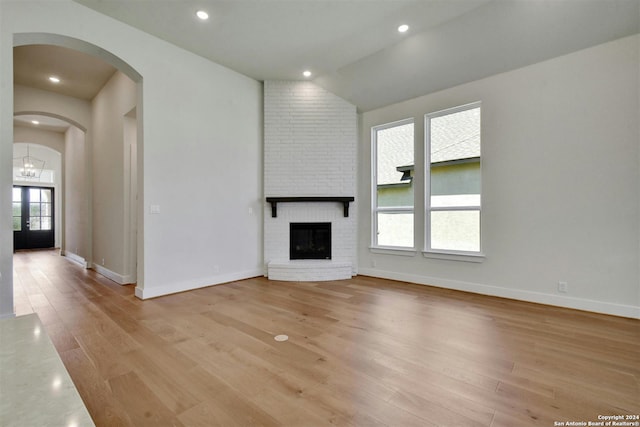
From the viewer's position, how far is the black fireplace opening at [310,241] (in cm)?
537

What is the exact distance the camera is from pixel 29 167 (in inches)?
348

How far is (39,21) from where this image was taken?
296cm

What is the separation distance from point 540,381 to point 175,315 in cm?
332

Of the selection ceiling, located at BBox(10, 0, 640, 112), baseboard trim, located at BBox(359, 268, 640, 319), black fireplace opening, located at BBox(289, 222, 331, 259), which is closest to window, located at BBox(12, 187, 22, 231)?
ceiling, located at BBox(10, 0, 640, 112)

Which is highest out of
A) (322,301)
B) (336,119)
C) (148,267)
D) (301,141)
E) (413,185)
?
(336,119)

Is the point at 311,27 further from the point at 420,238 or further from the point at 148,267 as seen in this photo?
the point at 148,267

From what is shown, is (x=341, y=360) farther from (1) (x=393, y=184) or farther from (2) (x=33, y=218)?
(2) (x=33, y=218)

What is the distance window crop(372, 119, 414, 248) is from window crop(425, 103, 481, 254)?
1.18ft

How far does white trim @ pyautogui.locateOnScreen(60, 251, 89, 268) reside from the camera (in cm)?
624

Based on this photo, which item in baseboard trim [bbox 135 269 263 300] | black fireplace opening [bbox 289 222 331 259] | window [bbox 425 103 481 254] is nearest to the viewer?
baseboard trim [bbox 135 269 263 300]

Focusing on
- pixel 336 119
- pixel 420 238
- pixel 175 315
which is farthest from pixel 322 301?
pixel 336 119

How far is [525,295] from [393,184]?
2.52m

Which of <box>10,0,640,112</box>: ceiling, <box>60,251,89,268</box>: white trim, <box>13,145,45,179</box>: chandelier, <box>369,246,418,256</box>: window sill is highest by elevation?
<box>10,0,640,112</box>: ceiling

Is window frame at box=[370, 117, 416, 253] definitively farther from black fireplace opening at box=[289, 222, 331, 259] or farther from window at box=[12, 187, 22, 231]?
window at box=[12, 187, 22, 231]
